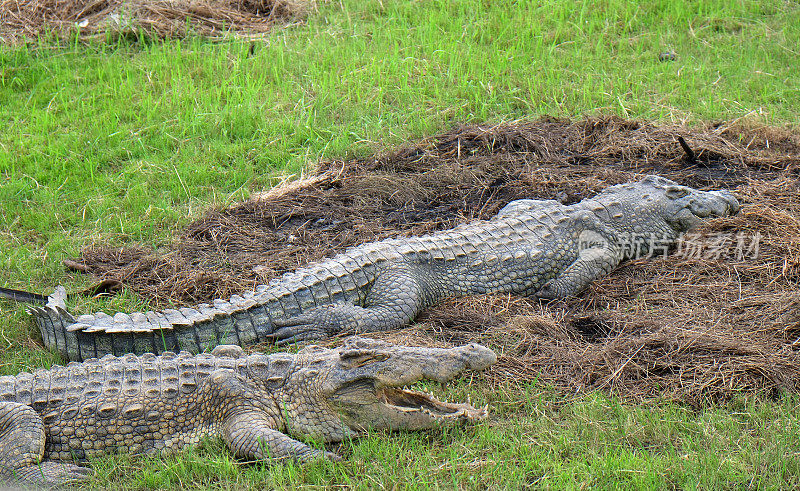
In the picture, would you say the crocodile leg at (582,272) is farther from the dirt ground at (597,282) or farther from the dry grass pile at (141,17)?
the dry grass pile at (141,17)

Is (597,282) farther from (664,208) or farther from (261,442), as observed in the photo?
(261,442)

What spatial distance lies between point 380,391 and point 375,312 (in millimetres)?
1188

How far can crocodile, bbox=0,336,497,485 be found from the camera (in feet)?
11.8

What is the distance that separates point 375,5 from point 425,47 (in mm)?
1483

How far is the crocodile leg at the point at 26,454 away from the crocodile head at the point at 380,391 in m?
1.04

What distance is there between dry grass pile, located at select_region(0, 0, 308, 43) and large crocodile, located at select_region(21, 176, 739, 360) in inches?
207

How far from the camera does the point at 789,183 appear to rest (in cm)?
634

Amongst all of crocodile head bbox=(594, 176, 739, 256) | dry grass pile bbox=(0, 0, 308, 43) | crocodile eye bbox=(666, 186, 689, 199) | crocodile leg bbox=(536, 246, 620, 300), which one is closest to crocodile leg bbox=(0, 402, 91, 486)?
crocodile leg bbox=(536, 246, 620, 300)

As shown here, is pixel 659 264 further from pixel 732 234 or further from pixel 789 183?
pixel 789 183

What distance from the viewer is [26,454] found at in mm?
3535

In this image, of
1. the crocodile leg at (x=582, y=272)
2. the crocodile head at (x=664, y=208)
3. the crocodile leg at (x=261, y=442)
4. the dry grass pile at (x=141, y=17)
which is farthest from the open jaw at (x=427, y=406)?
the dry grass pile at (x=141, y=17)

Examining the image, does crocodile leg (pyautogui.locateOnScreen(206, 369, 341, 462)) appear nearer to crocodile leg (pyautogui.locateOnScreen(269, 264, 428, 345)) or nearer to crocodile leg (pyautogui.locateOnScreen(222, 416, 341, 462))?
crocodile leg (pyautogui.locateOnScreen(222, 416, 341, 462))

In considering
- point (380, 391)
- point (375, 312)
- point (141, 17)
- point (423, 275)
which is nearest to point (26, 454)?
point (380, 391)

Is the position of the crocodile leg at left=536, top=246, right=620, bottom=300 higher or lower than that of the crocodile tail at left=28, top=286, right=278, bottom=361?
lower
